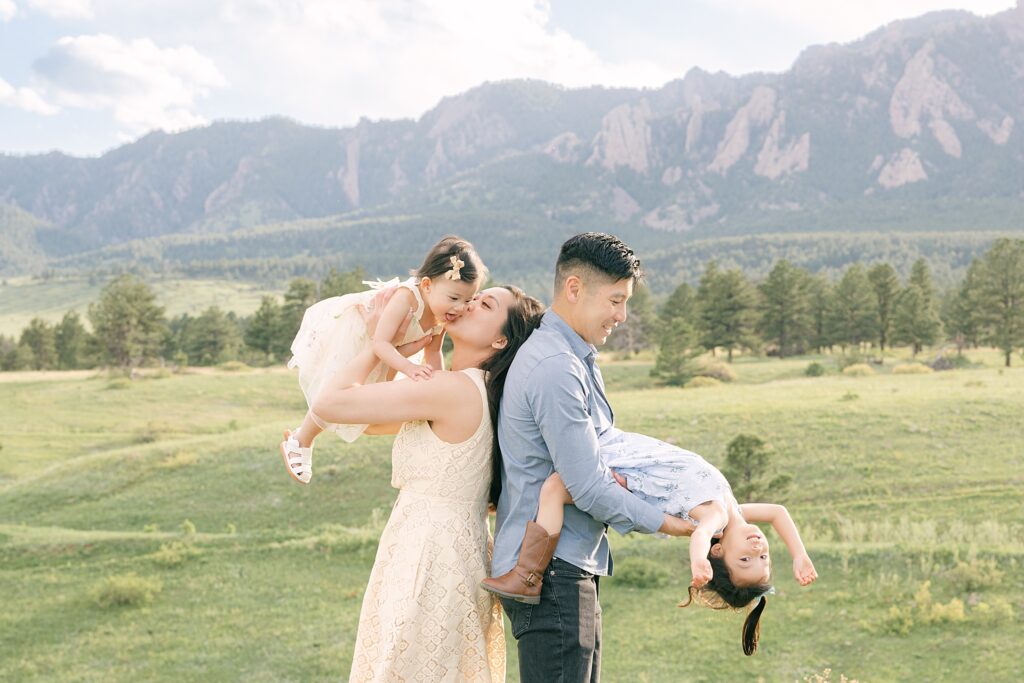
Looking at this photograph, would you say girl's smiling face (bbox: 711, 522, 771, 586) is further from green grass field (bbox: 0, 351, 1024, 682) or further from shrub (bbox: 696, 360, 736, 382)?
shrub (bbox: 696, 360, 736, 382)

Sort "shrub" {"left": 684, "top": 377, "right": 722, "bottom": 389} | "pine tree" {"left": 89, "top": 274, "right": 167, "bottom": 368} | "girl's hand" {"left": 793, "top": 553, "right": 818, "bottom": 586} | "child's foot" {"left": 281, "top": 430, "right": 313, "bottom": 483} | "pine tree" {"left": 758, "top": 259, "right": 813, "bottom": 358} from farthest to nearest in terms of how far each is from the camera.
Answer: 1. "pine tree" {"left": 89, "top": 274, "right": 167, "bottom": 368}
2. "pine tree" {"left": 758, "top": 259, "right": 813, "bottom": 358}
3. "shrub" {"left": 684, "top": 377, "right": 722, "bottom": 389}
4. "child's foot" {"left": 281, "top": 430, "right": 313, "bottom": 483}
5. "girl's hand" {"left": 793, "top": 553, "right": 818, "bottom": 586}

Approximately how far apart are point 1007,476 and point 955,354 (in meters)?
30.5

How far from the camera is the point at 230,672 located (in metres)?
9.34

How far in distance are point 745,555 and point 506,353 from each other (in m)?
1.44

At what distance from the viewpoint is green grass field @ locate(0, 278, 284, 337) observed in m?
154

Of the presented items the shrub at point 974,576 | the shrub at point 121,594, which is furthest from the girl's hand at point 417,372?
the shrub at point 974,576

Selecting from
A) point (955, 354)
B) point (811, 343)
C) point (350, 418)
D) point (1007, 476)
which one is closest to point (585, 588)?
point (350, 418)

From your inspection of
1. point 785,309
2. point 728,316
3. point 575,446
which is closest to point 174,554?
point 575,446

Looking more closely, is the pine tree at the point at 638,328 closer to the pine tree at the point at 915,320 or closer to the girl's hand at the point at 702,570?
the pine tree at the point at 915,320

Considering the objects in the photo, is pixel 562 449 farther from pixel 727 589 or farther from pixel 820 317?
pixel 820 317

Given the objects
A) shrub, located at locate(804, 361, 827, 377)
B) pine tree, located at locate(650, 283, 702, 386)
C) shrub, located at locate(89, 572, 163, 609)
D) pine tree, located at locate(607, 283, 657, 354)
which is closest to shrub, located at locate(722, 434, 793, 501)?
shrub, located at locate(89, 572, 163, 609)

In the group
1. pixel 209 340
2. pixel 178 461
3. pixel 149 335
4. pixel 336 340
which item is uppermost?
pixel 336 340

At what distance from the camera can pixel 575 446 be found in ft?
11.6

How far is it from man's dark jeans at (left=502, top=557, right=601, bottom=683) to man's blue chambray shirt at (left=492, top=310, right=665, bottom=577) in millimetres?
94
